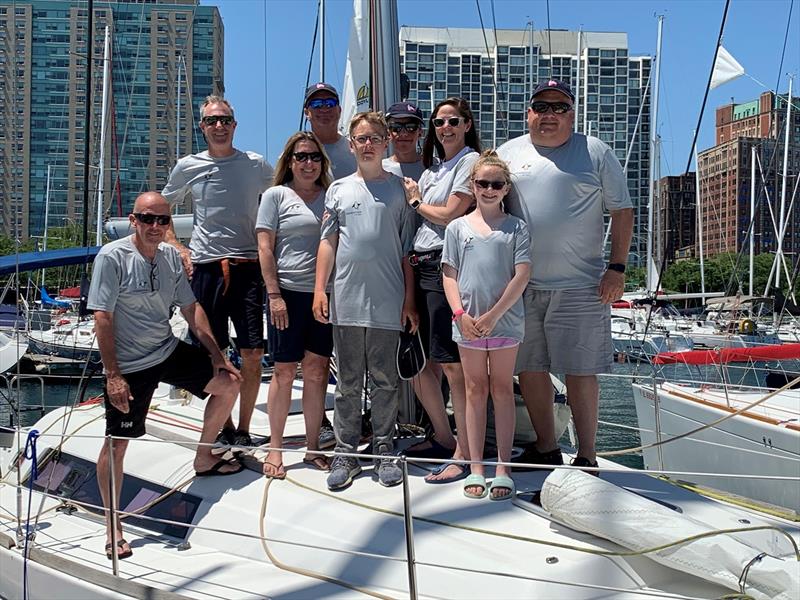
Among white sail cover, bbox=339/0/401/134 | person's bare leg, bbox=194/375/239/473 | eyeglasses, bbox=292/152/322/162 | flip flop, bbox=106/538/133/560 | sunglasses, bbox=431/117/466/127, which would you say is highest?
white sail cover, bbox=339/0/401/134

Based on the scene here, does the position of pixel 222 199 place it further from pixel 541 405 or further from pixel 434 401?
pixel 541 405

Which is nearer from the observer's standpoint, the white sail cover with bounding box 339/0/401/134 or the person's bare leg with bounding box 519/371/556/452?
the person's bare leg with bounding box 519/371/556/452

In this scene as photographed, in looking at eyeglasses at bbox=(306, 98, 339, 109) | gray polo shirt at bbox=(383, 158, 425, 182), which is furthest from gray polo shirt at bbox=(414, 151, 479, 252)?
eyeglasses at bbox=(306, 98, 339, 109)

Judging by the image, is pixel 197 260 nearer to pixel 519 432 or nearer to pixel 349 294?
pixel 349 294

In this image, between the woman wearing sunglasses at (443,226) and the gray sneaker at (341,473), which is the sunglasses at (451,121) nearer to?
the woman wearing sunglasses at (443,226)

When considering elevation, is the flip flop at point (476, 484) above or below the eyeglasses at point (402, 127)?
below

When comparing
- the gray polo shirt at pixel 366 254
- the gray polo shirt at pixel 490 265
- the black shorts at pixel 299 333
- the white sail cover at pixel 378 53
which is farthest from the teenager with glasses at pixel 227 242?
the gray polo shirt at pixel 490 265

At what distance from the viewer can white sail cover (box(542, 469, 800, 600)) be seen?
104 inches

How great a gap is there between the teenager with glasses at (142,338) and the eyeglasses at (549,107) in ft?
6.24

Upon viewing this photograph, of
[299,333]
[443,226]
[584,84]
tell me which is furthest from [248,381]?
[584,84]

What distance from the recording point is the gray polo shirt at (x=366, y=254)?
3.95m

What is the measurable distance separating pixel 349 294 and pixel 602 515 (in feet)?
5.33

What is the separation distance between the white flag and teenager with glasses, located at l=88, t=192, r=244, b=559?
12210 mm

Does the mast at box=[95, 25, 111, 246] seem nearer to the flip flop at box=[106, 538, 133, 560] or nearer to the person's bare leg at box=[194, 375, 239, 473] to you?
the person's bare leg at box=[194, 375, 239, 473]
